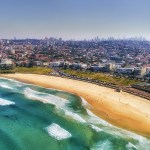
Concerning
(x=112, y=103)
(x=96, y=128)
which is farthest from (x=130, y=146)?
(x=112, y=103)

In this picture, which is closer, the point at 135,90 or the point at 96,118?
the point at 96,118

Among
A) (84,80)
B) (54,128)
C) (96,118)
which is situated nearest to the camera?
(54,128)

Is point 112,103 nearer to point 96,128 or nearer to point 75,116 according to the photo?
point 75,116

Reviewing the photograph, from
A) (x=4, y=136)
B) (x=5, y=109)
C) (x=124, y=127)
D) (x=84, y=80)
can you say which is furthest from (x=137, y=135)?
(x=84, y=80)

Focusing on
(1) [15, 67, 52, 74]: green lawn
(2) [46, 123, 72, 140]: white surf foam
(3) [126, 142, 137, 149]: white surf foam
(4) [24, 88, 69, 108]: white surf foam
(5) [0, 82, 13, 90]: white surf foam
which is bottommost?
(1) [15, 67, 52, 74]: green lawn

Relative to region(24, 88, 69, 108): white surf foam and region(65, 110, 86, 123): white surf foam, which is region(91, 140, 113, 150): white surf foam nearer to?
region(65, 110, 86, 123): white surf foam

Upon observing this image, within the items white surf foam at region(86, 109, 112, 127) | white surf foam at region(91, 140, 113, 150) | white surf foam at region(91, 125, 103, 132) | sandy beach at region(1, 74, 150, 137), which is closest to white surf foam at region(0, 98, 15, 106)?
sandy beach at region(1, 74, 150, 137)

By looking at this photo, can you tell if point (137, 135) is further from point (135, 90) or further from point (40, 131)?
point (135, 90)
